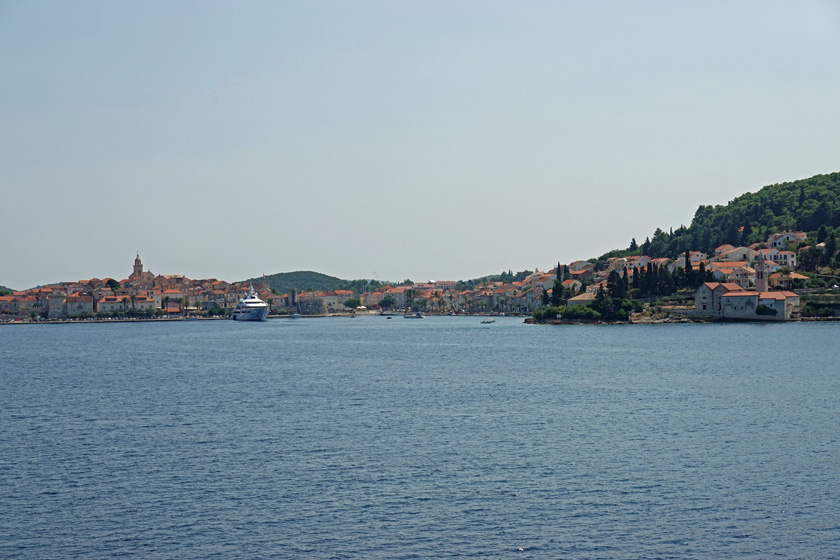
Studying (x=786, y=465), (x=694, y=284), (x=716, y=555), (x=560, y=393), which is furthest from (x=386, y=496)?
(x=694, y=284)

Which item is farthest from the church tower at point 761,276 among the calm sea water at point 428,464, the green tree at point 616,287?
the calm sea water at point 428,464

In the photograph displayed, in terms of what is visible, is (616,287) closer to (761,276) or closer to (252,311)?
(761,276)

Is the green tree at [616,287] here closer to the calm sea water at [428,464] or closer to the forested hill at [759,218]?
the forested hill at [759,218]

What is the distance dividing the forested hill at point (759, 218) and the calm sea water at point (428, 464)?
10386cm

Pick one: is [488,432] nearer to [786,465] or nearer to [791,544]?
[786,465]

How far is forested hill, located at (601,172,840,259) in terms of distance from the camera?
150 meters

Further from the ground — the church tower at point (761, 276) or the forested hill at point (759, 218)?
the forested hill at point (759, 218)

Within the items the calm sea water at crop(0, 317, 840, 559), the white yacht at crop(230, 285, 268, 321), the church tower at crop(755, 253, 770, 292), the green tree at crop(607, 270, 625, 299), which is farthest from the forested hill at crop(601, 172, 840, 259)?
the calm sea water at crop(0, 317, 840, 559)

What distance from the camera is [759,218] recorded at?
536ft

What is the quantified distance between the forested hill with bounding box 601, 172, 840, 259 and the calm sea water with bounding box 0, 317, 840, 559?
104 metres

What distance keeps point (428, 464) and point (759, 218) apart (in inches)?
5934

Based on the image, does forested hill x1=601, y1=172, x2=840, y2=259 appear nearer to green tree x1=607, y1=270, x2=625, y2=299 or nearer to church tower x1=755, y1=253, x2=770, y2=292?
church tower x1=755, y1=253, x2=770, y2=292

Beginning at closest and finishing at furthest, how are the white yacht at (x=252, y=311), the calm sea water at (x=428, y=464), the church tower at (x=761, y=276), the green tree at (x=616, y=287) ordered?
the calm sea water at (x=428, y=464)
the church tower at (x=761, y=276)
the green tree at (x=616, y=287)
the white yacht at (x=252, y=311)

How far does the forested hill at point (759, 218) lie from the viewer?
493ft
